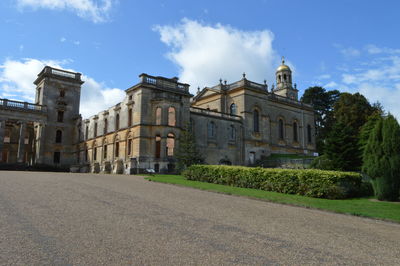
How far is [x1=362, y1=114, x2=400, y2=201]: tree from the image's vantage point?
14.7 metres

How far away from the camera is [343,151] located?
82.4 feet

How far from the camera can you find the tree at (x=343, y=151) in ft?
81.0

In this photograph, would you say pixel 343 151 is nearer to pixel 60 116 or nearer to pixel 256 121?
pixel 256 121

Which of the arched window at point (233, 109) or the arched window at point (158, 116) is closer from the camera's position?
the arched window at point (158, 116)

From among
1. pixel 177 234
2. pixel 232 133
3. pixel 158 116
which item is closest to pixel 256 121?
pixel 232 133

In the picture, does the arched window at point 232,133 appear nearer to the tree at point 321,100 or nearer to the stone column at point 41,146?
the stone column at point 41,146

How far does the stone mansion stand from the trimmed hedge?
1384 cm

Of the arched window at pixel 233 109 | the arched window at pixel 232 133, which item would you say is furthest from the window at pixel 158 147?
the arched window at pixel 233 109

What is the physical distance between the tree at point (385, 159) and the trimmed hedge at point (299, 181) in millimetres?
1144

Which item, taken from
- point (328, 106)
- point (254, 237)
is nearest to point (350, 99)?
point (328, 106)

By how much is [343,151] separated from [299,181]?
11.1m

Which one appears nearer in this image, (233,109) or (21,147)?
(21,147)

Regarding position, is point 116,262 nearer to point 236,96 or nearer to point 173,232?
point 173,232

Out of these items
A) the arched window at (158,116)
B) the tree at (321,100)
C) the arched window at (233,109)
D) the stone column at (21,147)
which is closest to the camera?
Answer: the arched window at (158,116)
